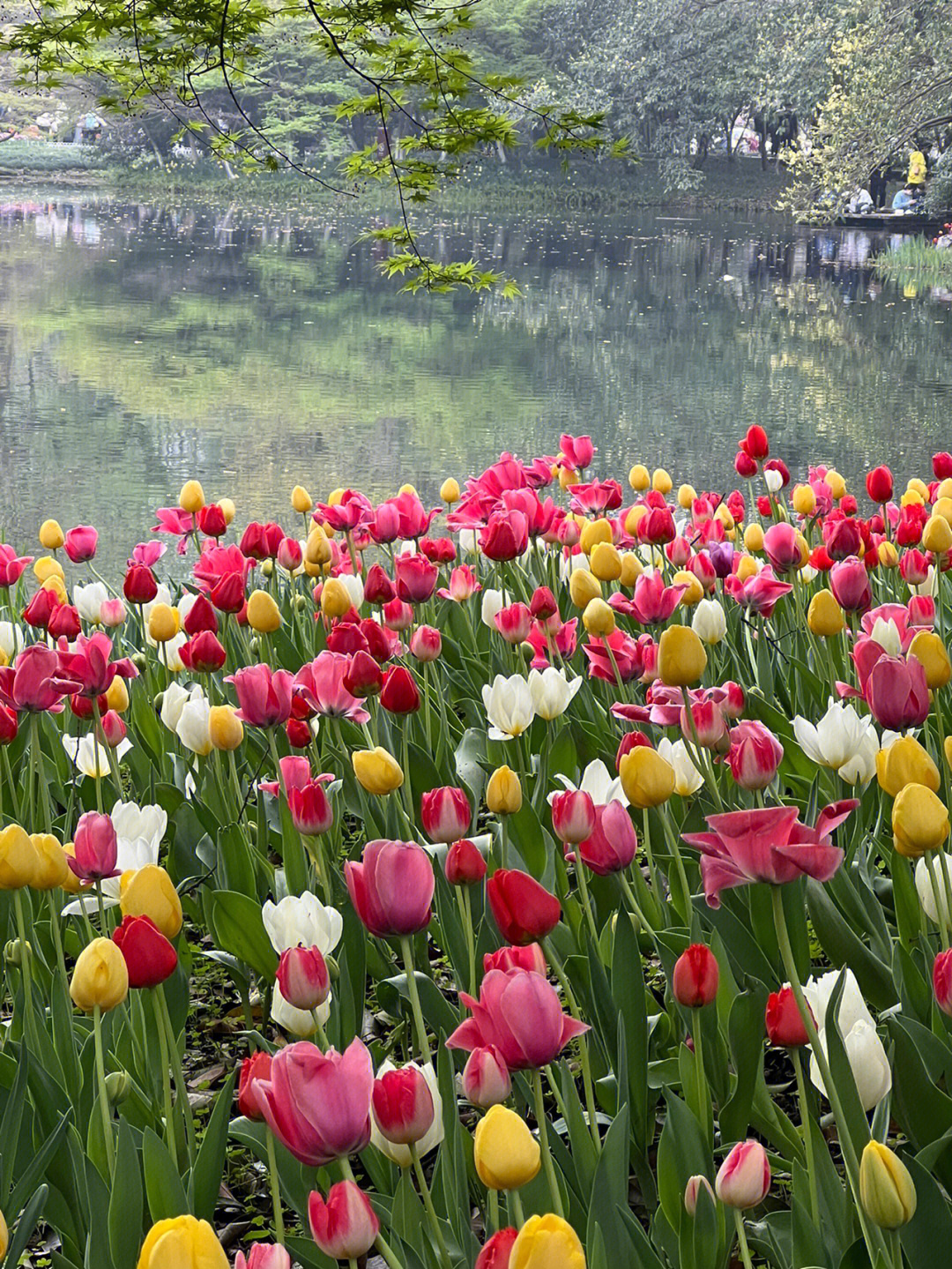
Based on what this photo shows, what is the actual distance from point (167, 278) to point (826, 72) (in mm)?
15089

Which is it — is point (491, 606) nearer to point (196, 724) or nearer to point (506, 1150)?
point (196, 724)

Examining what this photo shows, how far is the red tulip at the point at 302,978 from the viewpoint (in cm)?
100

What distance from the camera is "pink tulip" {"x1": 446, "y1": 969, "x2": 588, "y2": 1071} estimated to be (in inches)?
33.1

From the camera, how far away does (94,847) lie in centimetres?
131

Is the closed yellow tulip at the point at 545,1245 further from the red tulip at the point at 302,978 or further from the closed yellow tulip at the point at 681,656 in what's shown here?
the closed yellow tulip at the point at 681,656

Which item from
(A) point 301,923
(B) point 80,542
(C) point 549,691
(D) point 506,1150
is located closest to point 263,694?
(C) point 549,691

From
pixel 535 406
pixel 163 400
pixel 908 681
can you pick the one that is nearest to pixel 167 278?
pixel 163 400

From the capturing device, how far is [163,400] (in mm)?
10422

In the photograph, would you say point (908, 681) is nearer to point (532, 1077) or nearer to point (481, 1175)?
point (532, 1077)

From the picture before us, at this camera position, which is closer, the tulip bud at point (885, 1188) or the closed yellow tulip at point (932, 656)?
the tulip bud at point (885, 1188)

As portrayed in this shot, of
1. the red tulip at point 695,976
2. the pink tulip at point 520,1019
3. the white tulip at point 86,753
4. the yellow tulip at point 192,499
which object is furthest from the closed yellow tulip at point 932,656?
the yellow tulip at point 192,499

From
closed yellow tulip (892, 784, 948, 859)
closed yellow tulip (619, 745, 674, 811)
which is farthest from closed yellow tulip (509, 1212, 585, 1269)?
closed yellow tulip (619, 745, 674, 811)

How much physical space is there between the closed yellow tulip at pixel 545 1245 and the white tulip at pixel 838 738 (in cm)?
98

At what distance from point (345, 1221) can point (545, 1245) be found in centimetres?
19
